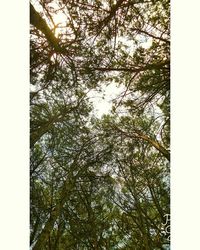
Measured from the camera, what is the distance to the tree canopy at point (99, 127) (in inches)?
120

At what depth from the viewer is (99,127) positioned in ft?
10.3

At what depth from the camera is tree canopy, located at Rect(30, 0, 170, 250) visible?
3051mm
